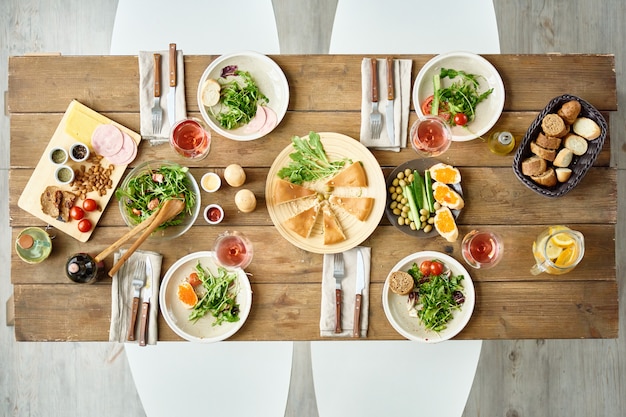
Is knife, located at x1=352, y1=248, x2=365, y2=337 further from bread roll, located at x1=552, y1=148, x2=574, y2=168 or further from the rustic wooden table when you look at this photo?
bread roll, located at x1=552, y1=148, x2=574, y2=168

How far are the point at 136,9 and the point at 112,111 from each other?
593 millimetres

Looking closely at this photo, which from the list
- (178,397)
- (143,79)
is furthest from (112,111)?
(178,397)

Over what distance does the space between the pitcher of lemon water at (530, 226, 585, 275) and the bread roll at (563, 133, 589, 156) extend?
0.97 feet

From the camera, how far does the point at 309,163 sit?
1957 millimetres

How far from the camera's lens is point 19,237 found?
76.4 inches

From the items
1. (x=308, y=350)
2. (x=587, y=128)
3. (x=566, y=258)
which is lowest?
(x=308, y=350)

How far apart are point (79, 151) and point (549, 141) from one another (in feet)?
5.91

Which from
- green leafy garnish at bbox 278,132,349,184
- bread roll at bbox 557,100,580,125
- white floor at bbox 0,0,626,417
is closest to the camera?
bread roll at bbox 557,100,580,125

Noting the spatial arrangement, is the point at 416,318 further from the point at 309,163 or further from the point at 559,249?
the point at 309,163

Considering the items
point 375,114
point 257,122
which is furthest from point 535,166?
point 257,122

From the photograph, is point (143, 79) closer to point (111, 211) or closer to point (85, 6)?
point (111, 211)

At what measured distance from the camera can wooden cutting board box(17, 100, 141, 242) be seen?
6.49 ft

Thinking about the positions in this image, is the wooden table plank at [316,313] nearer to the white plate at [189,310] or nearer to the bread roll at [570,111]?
the white plate at [189,310]

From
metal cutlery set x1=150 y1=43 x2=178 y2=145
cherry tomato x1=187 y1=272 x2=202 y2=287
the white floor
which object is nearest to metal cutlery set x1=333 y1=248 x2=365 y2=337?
cherry tomato x1=187 y1=272 x2=202 y2=287
